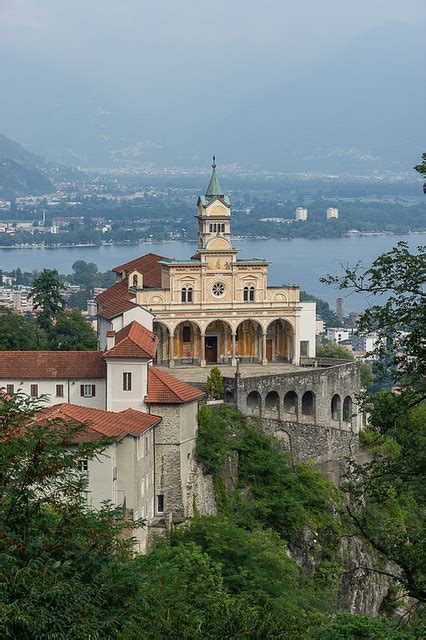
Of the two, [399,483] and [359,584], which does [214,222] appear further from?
[399,483]

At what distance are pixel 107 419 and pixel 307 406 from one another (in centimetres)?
1476

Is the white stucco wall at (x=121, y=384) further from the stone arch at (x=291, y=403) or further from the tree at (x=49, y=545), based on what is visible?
the tree at (x=49, y=545)

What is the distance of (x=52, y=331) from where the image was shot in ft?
202

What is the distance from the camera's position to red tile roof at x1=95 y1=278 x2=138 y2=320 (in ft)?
176

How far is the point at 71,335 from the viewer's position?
6034 cm

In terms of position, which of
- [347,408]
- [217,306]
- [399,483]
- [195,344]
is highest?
[217,306]

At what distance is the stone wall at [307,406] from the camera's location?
50719 millimetres

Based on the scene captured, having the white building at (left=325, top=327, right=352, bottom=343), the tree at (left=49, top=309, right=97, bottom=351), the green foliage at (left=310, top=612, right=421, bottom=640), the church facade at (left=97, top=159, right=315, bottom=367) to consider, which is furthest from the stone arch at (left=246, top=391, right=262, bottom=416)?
the white building at (left=325, top=327, right=352, bottom=343)

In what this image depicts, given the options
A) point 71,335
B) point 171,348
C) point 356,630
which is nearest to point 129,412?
point 356,630

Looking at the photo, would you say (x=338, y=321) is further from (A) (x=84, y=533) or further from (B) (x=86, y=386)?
(A) (x=84, y=533)

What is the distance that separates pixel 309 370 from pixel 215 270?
209 inches

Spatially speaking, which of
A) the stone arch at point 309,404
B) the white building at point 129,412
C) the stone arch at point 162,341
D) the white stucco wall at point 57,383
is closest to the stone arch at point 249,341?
the stone arch at point 162,341

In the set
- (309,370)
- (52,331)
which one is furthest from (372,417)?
(52,331)

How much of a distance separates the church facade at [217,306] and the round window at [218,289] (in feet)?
0.11
